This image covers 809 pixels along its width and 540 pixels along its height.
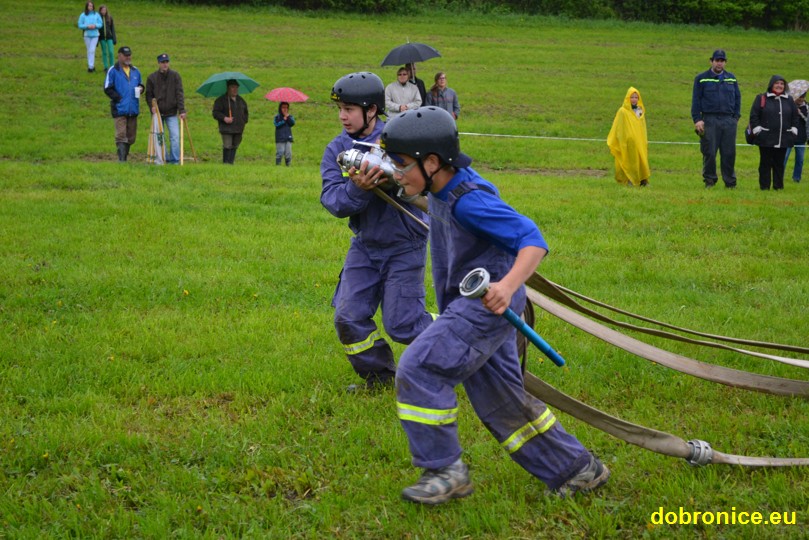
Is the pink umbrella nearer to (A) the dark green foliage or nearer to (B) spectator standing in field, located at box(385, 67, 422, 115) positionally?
(B) spectator standing in field, located at box(385, 67, 422, 115)

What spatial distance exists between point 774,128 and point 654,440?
1316cm

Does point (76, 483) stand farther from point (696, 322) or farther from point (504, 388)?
point (696, 322)

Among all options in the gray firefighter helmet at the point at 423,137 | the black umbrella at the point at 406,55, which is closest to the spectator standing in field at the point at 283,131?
the black umbrella at the point at 406,55

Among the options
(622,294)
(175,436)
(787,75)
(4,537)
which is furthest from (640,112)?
(787,75)

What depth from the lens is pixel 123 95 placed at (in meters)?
16.9

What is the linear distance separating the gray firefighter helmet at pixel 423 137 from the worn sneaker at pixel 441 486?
144 cm

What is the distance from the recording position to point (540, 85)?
3269cm

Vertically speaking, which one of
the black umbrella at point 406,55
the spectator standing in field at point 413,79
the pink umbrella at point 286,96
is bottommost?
the pink umbrella at point 286,96

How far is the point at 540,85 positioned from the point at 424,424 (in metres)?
29.8

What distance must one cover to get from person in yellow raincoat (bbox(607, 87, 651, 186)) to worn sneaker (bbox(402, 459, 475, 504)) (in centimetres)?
1319

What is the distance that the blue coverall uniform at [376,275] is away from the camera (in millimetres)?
5844

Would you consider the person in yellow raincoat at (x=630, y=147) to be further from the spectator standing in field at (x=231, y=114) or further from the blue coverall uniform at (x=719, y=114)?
the spectator standing in field at (x=231, y=114)

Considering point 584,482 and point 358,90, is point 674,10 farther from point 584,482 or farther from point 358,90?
point 584,482

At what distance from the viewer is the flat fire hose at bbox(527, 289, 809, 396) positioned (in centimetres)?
481
